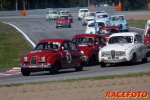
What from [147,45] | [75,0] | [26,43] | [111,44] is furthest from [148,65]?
[75,0]

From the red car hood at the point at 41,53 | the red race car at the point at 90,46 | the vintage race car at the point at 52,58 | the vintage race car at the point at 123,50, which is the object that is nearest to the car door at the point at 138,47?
the vintage race car at the point at 123,50

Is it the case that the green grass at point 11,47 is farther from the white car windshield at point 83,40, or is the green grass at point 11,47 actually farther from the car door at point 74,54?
the car door at point 74,54

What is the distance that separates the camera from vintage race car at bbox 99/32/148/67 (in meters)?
21.7

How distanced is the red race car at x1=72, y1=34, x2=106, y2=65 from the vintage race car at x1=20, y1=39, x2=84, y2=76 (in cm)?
199

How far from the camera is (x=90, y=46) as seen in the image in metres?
23.7

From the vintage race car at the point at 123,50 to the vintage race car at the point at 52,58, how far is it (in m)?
1.26

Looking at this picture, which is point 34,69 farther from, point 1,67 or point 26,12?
point 26,12

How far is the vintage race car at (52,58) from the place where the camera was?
19578 millimetres

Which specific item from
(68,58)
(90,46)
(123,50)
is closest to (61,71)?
(68,58)

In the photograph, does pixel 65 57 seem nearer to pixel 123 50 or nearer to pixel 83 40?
pixel 123 50

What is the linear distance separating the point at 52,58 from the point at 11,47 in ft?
52.6

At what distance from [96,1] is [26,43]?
4384 inches

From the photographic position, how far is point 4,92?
13812mm

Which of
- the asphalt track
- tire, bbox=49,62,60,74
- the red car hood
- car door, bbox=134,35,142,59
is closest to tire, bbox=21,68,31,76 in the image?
the asphalt track
